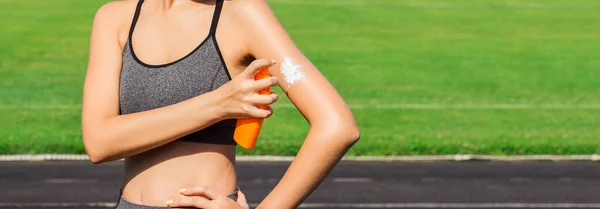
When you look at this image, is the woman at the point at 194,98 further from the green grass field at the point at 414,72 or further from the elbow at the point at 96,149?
the green grass field at the point at 414,72

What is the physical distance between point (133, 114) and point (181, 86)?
147 mm

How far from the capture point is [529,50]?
25.6 m

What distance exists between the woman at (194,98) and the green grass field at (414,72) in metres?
10.8

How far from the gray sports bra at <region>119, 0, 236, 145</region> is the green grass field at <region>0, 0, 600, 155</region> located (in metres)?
10.9

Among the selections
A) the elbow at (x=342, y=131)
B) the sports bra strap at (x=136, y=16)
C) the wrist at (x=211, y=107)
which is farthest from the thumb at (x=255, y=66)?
the sports bra strap at (x=136, y=16)

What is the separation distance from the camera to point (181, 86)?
3037 mm

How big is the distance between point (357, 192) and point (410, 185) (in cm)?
69

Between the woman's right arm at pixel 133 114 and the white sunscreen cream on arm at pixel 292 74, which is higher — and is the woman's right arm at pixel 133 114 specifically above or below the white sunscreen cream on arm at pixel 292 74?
below

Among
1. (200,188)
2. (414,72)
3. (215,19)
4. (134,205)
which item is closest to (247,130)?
(200,188)

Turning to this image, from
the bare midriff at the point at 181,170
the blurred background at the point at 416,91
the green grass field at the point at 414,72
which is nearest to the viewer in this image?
the bare midriff at the point at 181,170

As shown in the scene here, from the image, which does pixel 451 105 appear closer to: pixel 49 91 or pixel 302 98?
pixel 49 91

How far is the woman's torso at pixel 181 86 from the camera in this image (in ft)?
9.95

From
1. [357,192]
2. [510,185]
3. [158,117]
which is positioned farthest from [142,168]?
[510,185]

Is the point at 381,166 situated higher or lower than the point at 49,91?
higher
